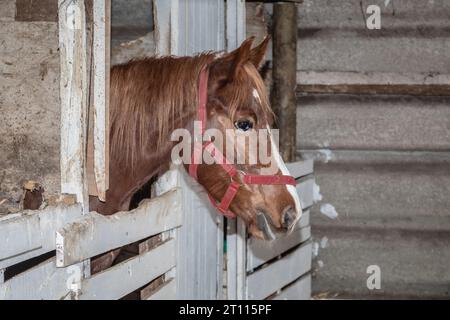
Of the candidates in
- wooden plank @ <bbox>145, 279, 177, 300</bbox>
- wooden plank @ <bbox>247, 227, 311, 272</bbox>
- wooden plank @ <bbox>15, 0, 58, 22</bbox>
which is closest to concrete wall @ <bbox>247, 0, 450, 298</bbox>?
wooden plank @ <bbox>247, 227, 311, 272</bbox>

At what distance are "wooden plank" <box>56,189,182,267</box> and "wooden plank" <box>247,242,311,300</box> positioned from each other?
933mm

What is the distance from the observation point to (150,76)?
2.72 meters

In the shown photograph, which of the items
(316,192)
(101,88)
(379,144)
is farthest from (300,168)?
(101,88)

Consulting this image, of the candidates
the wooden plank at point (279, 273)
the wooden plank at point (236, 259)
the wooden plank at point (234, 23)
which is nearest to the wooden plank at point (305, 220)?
the wooden plank at point (279, 273)

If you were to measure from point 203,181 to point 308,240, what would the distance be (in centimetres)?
221

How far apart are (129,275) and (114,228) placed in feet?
0.89

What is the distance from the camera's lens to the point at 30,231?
2.03 m

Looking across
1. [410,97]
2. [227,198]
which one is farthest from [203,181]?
[410,97]

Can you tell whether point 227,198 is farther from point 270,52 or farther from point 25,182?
point 270,52

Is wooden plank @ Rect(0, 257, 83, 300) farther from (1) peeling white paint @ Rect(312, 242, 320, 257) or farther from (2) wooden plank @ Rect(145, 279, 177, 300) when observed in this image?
(1) peeling white paint @ Rect(312, 242, 320, 257)

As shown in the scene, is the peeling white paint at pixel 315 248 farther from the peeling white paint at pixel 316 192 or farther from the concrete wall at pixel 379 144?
the peeling white paint at pixel 316 192

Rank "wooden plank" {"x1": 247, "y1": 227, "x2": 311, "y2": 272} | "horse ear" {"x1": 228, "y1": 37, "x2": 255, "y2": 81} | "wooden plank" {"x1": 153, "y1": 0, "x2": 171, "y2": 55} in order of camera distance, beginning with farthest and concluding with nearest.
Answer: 1. "wooden plank" {"x1": 247, "y1": 227, "x2": 311, "y2": 272}
2. "wooden plank" {"x1": 153, "y1": 0, "x2": 171, "y2": 55}
3. "horse ear" {"x1": 228, "y1": 37, "x2": 255, "y2": 81}

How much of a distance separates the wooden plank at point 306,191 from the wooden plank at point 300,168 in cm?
6

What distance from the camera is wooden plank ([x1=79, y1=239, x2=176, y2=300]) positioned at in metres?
2.43
